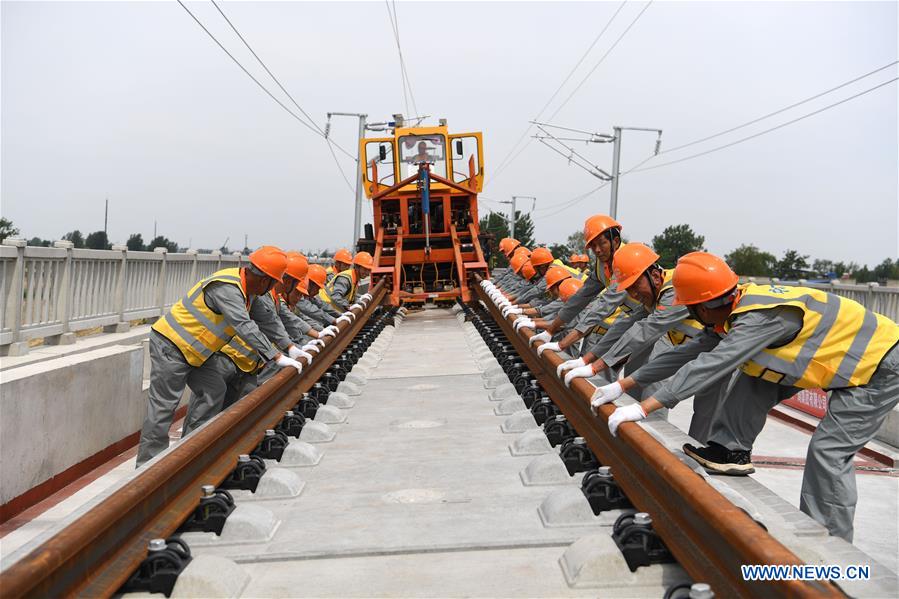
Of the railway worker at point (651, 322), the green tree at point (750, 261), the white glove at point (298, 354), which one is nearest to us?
the railway worker at point (651, 322)

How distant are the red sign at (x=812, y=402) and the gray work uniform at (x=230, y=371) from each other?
7.09 metres

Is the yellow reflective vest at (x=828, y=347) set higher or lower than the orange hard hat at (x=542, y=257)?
lower

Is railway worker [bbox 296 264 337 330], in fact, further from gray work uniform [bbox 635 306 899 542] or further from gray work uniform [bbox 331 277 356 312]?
gray work uniform [bbox 635 306 899 542]

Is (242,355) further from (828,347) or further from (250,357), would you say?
(828,347)

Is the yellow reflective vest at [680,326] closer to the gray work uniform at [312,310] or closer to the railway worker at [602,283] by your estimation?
the railway worker at [602,283]

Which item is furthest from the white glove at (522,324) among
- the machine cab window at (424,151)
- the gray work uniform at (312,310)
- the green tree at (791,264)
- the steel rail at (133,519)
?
the green tree at (791,264)

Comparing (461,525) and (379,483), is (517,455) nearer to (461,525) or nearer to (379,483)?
(379,483)

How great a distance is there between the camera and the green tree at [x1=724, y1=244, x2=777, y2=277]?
133 meters

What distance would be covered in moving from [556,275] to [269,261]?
5543 mm

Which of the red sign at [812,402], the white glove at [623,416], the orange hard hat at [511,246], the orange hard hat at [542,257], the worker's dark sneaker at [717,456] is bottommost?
the red sign at [812,402]

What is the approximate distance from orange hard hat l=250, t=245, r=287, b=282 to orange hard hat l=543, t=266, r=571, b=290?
213 inches

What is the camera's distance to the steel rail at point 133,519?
2521mm

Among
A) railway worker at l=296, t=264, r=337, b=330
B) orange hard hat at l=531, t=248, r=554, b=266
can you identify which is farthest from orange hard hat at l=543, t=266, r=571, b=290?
railway worker at l=296, t=264, r=337, b=330

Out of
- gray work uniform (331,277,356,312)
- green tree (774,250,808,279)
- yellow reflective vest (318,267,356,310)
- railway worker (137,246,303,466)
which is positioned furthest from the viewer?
green tree (774,250,808,279)
